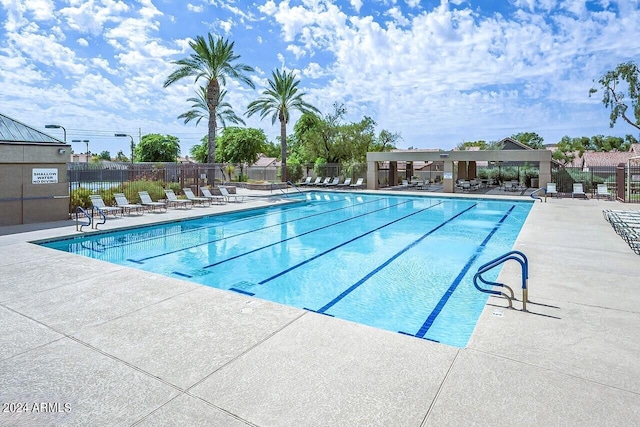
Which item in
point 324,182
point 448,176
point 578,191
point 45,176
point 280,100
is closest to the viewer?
point 45,176

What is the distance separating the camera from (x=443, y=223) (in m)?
15.6

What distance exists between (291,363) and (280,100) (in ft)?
102

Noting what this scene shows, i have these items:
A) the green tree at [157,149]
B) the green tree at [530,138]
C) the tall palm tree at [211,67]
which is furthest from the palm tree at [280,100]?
the green tree at [530,138]

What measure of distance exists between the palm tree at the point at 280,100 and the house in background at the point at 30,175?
20.6m

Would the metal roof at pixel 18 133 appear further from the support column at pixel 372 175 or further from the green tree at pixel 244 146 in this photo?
the green tree at pixel 244 146

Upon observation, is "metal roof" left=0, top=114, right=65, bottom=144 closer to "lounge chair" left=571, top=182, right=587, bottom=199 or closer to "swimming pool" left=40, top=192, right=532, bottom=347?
"swimming pool" left=40, top=192, right=532, bottom=347

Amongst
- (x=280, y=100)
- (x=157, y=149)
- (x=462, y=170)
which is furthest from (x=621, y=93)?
(x=157, y=149)

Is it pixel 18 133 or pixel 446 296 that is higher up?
pixel 18 133

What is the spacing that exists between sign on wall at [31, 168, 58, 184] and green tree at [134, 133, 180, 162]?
49568mm

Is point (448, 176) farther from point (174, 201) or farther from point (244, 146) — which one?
point (244, 146)

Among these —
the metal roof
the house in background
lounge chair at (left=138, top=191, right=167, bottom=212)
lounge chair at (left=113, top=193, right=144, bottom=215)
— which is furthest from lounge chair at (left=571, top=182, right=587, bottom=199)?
the metal roof

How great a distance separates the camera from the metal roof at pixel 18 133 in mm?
12237

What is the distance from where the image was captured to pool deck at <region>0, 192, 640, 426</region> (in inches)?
118

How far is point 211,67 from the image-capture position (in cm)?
2584
